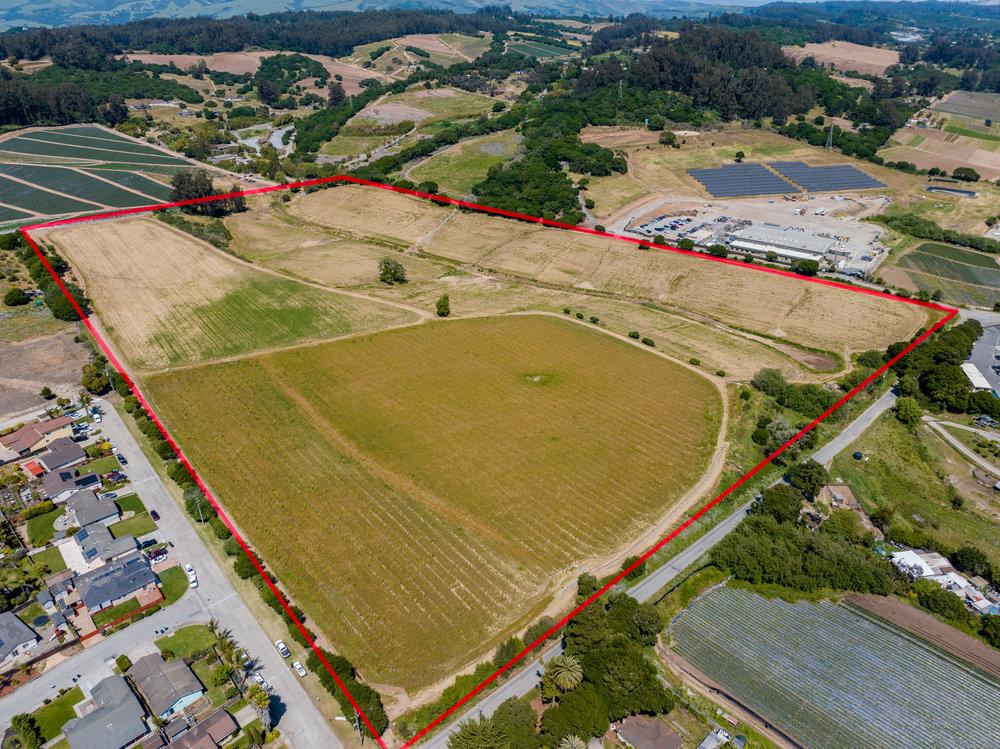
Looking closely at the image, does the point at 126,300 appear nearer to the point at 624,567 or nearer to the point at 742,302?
the point at 624,567

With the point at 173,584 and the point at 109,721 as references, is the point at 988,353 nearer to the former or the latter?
the point at 173,584

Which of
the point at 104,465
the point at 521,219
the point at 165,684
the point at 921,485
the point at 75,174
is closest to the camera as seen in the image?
the point at 165,684

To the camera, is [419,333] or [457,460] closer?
[457,460]

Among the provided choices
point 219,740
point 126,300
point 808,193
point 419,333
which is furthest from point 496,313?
point 808,193

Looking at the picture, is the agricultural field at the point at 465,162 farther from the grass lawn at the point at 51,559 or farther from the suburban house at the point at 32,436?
the grass lawn at the point at 51,559

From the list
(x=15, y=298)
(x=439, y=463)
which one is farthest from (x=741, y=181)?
(x=15, y=298)

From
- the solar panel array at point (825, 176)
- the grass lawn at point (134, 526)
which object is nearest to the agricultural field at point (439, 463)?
the grass lawn at point (134, 526)

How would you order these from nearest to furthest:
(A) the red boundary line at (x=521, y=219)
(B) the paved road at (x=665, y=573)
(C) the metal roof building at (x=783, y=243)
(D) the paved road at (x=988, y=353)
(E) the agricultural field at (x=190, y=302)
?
(B) the paved road at (x=665, y=573) → (A) the red boundary line at (x=521, y=219) → (D) the paved road at (x=988, y=353) → (E) the agricultural field at (x=190, y=302) → (C) the metal roof building at (x=783, y=243)
